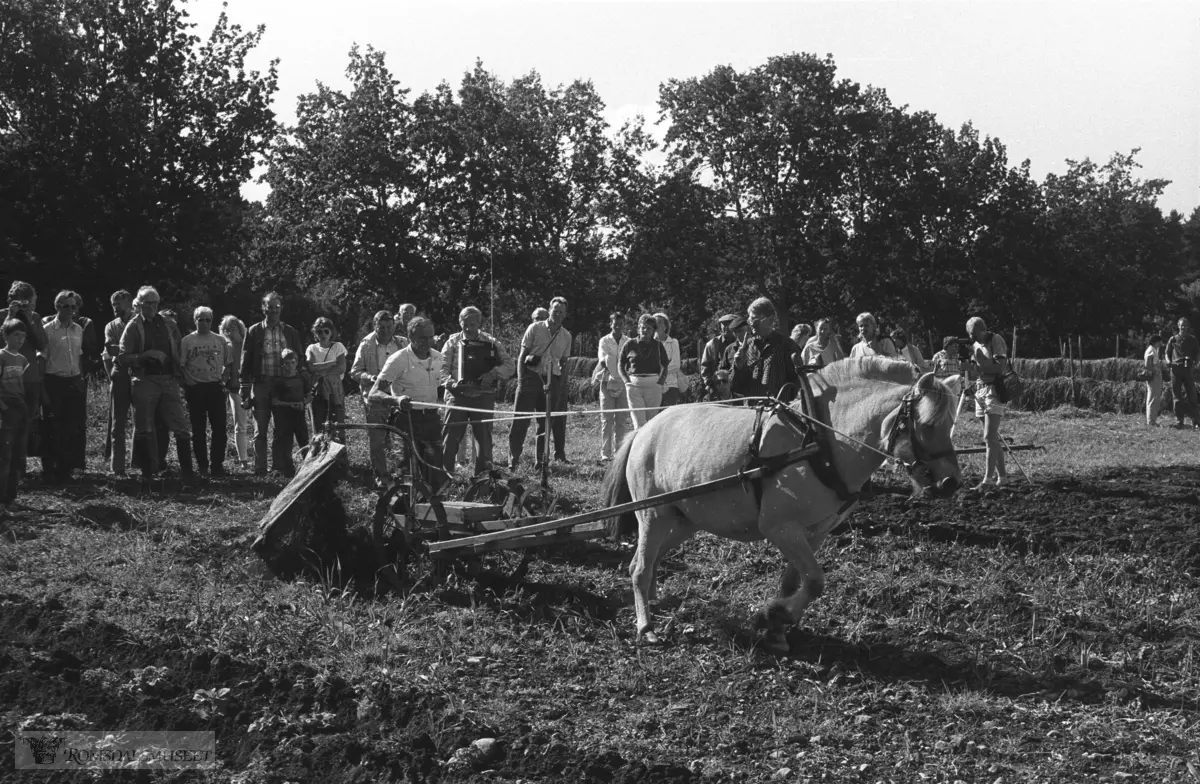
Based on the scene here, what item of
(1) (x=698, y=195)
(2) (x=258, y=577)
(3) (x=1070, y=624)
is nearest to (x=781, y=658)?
(3) (x=1070, y=624)

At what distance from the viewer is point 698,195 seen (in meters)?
44.4

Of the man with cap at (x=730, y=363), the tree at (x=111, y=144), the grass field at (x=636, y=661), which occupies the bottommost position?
the grass field at (x=636, y=661)

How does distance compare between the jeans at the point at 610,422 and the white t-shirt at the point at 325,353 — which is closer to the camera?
the white t-shirt at the point at 325,353

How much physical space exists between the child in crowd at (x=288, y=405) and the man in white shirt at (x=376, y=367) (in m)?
0.65

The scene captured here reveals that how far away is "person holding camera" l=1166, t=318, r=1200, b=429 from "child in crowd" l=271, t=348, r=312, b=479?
53.4 feet

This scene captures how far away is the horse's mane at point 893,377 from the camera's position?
5.92 m

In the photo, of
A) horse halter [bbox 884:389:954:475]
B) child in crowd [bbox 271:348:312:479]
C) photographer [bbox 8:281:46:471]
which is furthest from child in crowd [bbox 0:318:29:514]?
horse halter [bbox 884:389:954:475]

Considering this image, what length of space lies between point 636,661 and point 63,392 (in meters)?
8.16

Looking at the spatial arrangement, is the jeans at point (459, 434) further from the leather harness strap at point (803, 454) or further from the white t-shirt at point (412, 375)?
the leather harness strap at point (803, 454)

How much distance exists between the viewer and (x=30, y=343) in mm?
11367

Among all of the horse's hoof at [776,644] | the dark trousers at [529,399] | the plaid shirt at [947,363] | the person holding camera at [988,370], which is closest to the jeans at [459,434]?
the dark trousers at [529,399]

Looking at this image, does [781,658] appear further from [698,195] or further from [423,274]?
[698,195]

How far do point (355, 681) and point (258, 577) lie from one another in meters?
2.28

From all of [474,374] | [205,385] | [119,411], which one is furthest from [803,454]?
[119,411]
